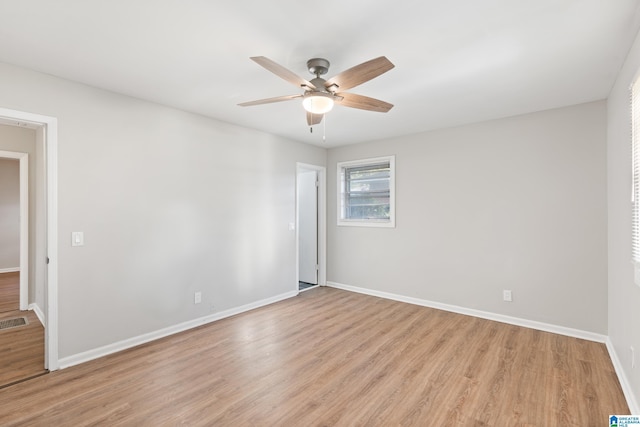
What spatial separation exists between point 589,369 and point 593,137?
230 centimetres

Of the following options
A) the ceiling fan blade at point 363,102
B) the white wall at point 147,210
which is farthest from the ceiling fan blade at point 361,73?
the white wall at point 147,210

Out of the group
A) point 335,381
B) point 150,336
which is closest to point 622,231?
point 335,381

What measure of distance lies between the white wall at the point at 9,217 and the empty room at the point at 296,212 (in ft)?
7.57

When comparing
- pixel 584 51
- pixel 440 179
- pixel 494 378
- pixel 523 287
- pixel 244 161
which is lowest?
pixel 494 378

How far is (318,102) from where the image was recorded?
2.20 meters

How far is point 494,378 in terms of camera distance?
2441 mm

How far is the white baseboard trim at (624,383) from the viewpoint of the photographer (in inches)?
77.1

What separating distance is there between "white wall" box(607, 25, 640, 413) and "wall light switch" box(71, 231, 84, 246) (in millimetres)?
4297

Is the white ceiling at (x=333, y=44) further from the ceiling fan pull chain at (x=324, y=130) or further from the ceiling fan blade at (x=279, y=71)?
the ceiling fan pull chain at (x=324, y=130)

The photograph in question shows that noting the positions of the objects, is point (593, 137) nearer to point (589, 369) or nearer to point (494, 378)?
point (589, 369)

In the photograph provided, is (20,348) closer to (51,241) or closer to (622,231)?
(51,241)

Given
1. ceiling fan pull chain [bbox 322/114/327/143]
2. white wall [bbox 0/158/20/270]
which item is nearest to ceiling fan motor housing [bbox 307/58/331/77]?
ceiling fan pull chain [bbox 322/114/327/143]

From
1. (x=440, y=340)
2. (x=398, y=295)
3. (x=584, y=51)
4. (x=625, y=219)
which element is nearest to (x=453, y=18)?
(x=584, y=51)

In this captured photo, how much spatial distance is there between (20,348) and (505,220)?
546 cm
